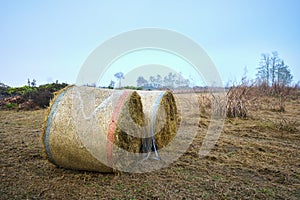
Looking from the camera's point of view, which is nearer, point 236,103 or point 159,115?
point 159,115

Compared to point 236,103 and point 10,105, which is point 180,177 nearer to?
point 236,103

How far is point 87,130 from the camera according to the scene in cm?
267

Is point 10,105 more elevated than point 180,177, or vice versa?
point 10,105

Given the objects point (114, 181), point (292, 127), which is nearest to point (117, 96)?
point (114, 181)

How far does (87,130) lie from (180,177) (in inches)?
48.1

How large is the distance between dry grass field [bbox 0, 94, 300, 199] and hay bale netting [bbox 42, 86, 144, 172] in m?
0.22

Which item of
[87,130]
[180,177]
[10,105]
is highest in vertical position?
[10,105]

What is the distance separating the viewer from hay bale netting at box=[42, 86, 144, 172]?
265 cm

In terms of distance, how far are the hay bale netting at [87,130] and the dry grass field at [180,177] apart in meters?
0.22

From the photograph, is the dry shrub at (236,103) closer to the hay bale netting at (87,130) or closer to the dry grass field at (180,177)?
the dry grass field at (180,177)

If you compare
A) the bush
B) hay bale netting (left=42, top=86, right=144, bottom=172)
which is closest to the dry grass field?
hay bale netting (left=42, top=86, right=144, bottom=172)

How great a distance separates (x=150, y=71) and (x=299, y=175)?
273 centimetres

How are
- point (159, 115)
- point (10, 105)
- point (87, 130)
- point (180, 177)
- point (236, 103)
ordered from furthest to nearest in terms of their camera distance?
point (10, 105) → point (236, 103) → point (159, 115) → point (180, 177) → point (87, 130)

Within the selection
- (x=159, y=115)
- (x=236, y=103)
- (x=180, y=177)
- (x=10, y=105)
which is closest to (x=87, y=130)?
(x=180, y=177)
